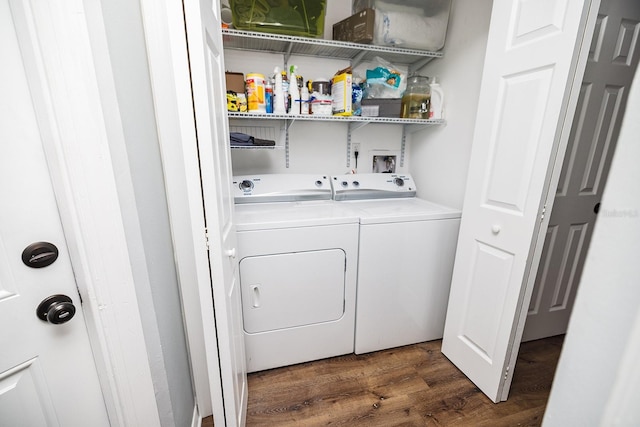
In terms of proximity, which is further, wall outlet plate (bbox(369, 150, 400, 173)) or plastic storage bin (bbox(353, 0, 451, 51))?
wall outlet plate (bbox(369, 150, 400, 173))

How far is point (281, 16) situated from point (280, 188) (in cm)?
106

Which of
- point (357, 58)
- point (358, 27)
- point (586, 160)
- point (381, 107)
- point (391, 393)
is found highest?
point (358, 27)

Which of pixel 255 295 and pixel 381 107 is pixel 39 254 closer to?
pixel 255 295

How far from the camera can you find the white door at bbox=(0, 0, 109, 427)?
1.81 feet

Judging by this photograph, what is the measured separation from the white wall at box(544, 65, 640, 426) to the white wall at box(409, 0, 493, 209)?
172 cm

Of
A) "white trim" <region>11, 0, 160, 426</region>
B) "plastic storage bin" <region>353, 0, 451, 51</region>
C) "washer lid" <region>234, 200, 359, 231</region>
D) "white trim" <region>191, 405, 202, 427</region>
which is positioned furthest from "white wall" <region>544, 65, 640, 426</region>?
"plastic storage bin" <region>353, 0, 451, 51</region>

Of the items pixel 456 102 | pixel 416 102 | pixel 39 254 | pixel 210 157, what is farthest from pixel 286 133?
pixel 39 254

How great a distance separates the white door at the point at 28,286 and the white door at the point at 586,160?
2.36 metres

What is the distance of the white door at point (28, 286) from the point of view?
553 millimetres

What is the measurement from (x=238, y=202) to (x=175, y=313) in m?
0.88

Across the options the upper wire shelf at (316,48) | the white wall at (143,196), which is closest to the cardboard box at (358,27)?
the upper wire shelf at (316,48)

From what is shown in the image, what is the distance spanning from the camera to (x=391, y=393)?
1.50 m

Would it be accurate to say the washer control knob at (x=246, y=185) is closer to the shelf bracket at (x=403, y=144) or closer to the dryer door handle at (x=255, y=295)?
the dryer door handle at (x=255, y=295)

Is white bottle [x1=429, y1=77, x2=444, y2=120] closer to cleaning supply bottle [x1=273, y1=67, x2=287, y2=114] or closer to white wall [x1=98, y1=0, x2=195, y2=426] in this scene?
cleaning supply bottle [x1=273, y1=67, x2=287, y2=114]
